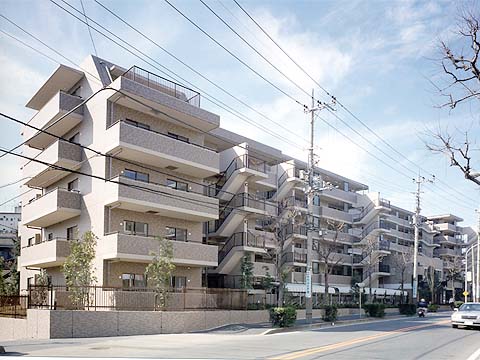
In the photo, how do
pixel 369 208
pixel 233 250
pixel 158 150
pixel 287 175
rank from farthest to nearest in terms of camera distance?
pixel 369 208 < pixel 287 175 < pixel 233 250 < pixel 158 150

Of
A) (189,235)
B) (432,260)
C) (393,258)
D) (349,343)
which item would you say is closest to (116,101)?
(189,235)

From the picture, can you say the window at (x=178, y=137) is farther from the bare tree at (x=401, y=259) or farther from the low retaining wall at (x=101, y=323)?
the bare tree at (x=401, y=259)

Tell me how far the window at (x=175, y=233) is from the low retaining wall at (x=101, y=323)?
7084 mm

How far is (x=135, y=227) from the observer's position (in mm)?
31547

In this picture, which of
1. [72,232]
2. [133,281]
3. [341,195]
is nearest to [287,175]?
[341,195]

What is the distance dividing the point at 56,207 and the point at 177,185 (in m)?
7.42

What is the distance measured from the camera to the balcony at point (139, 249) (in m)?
28.4

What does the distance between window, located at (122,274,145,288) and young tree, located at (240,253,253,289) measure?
926 cm

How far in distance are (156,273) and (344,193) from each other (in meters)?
38.6

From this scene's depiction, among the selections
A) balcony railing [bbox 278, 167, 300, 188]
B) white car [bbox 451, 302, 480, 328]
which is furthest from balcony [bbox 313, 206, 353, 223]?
white car [bbox 451, 302, 480, 328]

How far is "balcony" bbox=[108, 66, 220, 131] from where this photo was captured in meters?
29.6

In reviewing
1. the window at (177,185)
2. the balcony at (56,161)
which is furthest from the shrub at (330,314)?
the balcony at (56,161)

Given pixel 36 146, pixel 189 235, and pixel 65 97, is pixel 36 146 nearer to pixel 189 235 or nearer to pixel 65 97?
pixel 65 97

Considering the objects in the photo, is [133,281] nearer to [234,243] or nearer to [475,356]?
[234,243]
